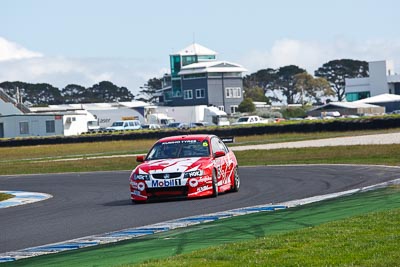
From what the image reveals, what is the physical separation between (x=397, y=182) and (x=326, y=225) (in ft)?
26.7

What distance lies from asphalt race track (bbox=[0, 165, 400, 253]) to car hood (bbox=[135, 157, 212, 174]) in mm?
646

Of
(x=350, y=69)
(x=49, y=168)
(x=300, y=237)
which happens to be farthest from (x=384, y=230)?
(x=350, y=69)

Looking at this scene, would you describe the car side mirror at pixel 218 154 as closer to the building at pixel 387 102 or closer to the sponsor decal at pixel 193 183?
the sponsor decal at pixel 193 183

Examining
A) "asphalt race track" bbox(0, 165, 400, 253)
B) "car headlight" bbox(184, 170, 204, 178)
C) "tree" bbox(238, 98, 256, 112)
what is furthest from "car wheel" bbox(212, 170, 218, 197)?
"tree" bbox(238, 98, 256, 112)

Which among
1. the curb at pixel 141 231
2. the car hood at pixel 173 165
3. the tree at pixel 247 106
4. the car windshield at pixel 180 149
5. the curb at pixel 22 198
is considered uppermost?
the tree at pixel 247 106

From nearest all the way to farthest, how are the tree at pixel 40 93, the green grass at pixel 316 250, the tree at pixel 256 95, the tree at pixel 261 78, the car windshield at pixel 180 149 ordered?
the green grass at pixel 316 250 → the car windshield at pixel 180 149 → the tree at pixel 256 95 → the tree at pixel 40 93 → the tree at pixel 261 78

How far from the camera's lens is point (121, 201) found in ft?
66.4

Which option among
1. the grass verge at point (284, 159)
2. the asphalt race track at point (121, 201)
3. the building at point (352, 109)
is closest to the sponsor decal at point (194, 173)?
the asphalt race track at point (121, 201)

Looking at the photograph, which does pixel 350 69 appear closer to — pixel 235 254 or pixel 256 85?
pixel 256 85

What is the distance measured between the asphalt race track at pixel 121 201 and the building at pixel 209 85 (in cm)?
9876

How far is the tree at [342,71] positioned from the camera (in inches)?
6693

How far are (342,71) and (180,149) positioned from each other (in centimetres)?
15398

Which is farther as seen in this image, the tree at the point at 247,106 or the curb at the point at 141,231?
the tree at the point at 247,106

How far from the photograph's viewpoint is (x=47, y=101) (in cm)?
17725
